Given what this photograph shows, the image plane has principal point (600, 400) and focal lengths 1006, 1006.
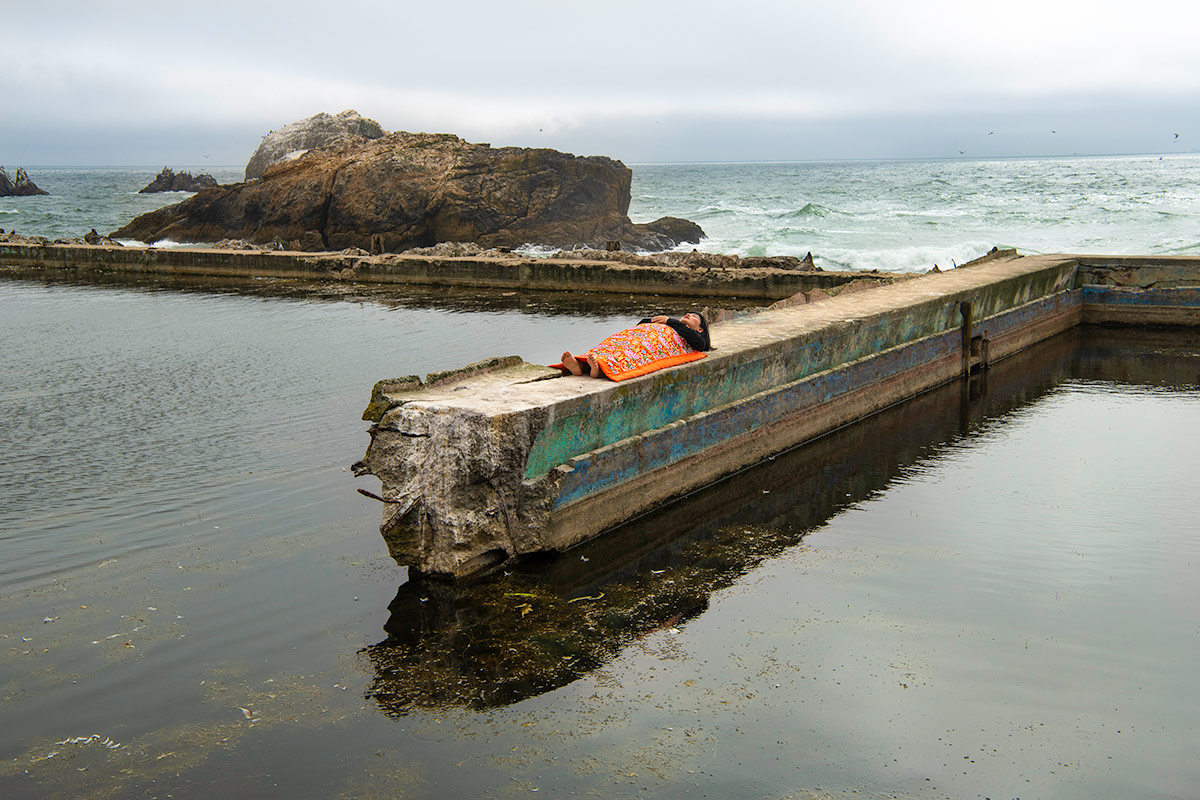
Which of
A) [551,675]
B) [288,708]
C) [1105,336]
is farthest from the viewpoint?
[1105,336]

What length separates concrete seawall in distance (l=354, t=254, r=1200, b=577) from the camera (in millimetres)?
5469

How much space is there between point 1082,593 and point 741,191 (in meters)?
83.6

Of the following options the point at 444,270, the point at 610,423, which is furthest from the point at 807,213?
the point at 610,423

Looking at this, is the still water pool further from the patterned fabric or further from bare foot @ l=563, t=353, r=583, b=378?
bare foot @ l=563, t=353, r=583, b=378

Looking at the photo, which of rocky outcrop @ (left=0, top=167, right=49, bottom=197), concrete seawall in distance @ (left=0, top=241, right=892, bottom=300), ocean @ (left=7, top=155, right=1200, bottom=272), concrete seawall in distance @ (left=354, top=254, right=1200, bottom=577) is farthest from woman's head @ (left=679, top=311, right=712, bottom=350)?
rocky outcrop @ (left=0, top=167, right=49, bottom=197)

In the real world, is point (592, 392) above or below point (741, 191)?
below

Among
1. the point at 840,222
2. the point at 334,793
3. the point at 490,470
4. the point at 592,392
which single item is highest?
the point at 840,222

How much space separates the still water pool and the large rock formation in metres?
25.0

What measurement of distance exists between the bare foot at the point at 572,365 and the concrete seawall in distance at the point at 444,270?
8596 mm

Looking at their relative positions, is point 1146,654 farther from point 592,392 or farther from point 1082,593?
point 592,392

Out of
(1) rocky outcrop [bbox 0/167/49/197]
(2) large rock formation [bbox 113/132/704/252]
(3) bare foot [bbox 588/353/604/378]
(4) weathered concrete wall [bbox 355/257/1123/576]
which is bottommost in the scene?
(4) weathered concrete wall [bbox 355/257/1123/576]

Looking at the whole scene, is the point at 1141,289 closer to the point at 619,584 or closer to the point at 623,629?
the point at 619,584

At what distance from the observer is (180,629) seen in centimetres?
486

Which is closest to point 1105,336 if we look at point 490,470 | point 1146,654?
point 1146,654
